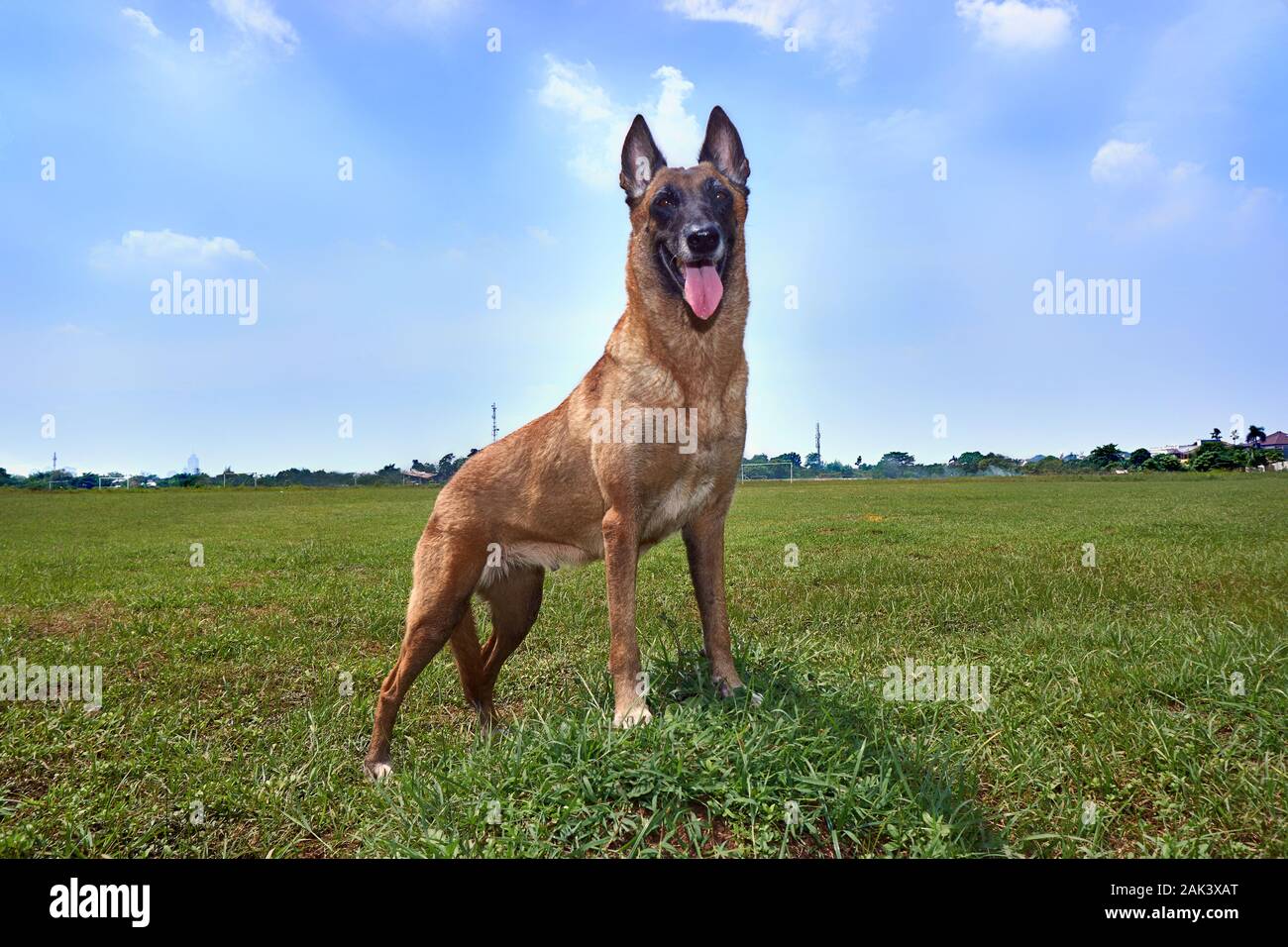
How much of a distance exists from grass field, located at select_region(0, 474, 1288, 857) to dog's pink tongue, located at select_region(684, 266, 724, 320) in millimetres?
2453

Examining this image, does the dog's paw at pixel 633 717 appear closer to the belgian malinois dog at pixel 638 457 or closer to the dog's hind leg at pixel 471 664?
the belgian malinois dog at pixel 638 457

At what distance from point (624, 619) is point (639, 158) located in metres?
2.88

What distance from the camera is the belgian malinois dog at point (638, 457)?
178 inches

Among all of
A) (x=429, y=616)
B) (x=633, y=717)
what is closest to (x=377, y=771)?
(x=429, y=616)

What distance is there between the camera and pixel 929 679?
19.4 ft

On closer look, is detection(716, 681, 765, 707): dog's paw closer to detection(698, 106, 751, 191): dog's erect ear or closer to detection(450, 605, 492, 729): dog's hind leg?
detection(450, 605, 492, 729): dog's hind leg

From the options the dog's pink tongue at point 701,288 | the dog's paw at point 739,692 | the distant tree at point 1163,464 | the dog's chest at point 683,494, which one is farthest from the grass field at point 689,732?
the distant tree at point 1163,464

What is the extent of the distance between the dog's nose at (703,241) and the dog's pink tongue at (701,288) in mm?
125

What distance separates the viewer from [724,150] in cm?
472

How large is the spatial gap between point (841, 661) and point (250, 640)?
6.58 metres

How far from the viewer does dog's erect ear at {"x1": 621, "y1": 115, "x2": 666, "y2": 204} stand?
4668 mm

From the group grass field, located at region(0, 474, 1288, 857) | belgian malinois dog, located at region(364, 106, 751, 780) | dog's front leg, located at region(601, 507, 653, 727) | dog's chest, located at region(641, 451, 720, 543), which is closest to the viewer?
grass field, located at region(0, 474, 1288, 857)

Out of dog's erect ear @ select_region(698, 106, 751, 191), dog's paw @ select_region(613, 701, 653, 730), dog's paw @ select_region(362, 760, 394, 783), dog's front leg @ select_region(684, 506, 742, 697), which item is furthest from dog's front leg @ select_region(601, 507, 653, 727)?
dog's erect ear @ select_region(698, 106, 751, 191)

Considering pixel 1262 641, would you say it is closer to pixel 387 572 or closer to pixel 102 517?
pixel 387 572
